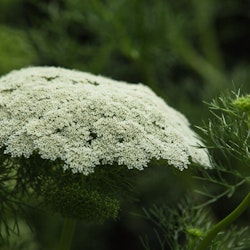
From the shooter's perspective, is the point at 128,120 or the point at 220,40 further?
the point at 220,40

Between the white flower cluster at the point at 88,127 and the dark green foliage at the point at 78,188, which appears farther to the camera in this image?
the dark green foliage at the point at 78,188

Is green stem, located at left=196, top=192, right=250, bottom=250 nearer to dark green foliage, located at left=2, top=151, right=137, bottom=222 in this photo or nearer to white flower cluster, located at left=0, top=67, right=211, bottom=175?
white flower cluster, located at left=0, top=67, right=211, bottom=175

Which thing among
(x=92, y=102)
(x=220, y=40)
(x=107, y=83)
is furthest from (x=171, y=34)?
(x=220, y=40)

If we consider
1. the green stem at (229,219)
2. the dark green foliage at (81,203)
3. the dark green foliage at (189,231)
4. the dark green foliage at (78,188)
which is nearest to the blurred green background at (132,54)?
the dark green foliage at (189,231)

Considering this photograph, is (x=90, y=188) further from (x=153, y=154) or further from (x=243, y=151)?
(x=243, y=151)

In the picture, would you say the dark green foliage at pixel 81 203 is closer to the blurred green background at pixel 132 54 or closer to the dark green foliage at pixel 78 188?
the dark green foliage at pixel 78 188

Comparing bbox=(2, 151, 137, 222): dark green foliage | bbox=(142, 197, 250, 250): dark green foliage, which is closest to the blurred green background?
bbox=(142, 197, 250, 250): dark green foliage
